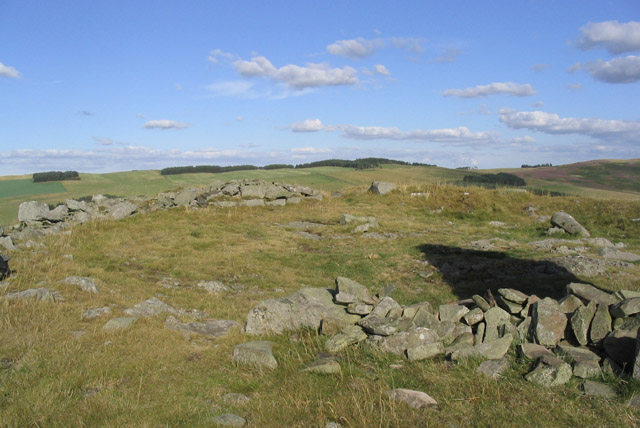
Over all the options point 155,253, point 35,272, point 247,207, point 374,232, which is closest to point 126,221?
point 155,253

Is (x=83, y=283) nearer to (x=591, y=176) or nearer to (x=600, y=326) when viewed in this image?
(x=600, y=326)

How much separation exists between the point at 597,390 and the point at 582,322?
4.56ft

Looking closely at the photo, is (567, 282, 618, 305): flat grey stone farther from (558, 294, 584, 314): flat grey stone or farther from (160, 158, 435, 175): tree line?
(160, 158, 435, 175): tree line

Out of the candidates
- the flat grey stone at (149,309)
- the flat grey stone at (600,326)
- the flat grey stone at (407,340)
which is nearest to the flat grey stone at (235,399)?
the flat grey stone at (407,340)

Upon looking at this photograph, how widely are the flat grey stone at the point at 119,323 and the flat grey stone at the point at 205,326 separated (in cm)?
62

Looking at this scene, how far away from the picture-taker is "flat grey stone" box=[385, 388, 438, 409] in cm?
479

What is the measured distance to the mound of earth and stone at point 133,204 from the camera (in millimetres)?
16734

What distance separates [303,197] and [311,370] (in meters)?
21.4

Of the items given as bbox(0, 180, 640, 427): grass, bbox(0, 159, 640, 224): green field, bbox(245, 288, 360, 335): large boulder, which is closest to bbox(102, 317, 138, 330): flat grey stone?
bbox(0, 180, 640, 427): grass

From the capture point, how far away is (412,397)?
4875mm

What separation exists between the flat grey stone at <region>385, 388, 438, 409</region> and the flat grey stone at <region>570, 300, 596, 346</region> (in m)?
2.73

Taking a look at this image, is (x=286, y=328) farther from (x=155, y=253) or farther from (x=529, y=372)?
(x=155, y=253)

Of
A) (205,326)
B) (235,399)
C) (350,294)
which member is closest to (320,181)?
(350,294)

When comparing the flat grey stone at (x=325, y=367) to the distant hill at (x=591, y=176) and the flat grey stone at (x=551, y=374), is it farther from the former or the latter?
the distant hill at (x=591, y=176)
